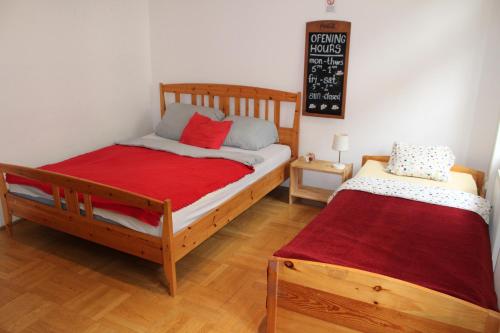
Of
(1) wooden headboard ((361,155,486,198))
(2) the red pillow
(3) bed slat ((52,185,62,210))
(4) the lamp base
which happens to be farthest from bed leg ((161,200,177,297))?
(1) wooden headboard ((361,155,486,198))

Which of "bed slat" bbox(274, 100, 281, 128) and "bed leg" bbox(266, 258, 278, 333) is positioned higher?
"bed slat" bbox(274, 100, 281, 128)

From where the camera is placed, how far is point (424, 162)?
3.11m

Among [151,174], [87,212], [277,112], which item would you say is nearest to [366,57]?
[277,112]

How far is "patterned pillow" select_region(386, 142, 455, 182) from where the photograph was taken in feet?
10.1

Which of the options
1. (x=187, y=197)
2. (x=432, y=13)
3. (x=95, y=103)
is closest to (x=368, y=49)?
(x=432, y=13)

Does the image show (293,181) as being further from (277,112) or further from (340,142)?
(277,112)

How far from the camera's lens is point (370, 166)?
342 cm

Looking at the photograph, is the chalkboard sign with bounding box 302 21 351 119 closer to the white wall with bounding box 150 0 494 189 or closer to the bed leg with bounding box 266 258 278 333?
the white wall with bounding box 150 0 494 189

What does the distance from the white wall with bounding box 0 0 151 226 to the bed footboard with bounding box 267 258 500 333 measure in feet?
8.73

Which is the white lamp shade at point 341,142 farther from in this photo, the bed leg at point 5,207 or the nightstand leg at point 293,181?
the bed leg at point 5,207

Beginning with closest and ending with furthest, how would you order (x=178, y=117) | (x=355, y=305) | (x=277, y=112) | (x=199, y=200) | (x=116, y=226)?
(x=355, y=305) → (x=116, y=226) → (x=199, y=200) → (x=277, y=112) → (x=178, y=117)

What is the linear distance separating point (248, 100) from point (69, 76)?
173 centimetres

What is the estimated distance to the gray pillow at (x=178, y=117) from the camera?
13.3 ft

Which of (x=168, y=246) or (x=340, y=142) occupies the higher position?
(x=340, y=142)
